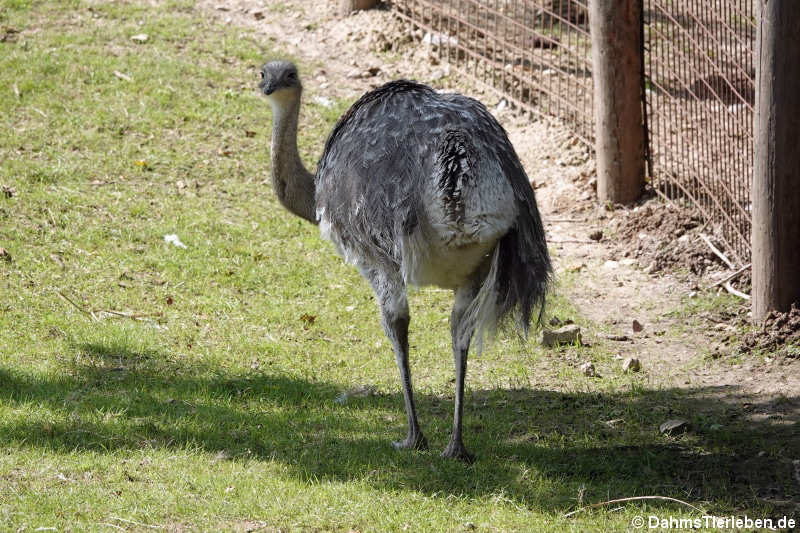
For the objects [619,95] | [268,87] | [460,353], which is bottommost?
[460,353]

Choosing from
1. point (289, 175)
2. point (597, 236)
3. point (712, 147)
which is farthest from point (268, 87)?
point (712, 147)

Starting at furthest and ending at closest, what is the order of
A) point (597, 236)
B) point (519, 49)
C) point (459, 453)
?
point (519, 49), point (597, 236), point (459, 453)

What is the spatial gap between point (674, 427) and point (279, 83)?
337 centimetres

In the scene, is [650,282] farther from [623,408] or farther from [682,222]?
[623,408]

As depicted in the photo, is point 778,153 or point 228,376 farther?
point 778,153

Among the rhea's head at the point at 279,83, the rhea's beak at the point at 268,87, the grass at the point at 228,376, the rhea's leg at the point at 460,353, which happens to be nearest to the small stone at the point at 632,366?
the grass at the point at 228,376

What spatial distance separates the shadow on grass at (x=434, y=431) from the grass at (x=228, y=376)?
2cm

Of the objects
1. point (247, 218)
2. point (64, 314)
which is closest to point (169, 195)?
point (247, 218)

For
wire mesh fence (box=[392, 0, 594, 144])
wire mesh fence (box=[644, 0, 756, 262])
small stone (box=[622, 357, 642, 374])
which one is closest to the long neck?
small stone (box=[622, 357, 642, 374])

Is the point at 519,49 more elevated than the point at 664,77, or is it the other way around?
the point at 519,49

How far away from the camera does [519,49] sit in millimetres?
11344

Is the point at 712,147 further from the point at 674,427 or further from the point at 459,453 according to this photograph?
the point at 459,453

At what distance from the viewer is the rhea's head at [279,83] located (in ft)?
22.9

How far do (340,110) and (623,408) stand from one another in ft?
18.8
